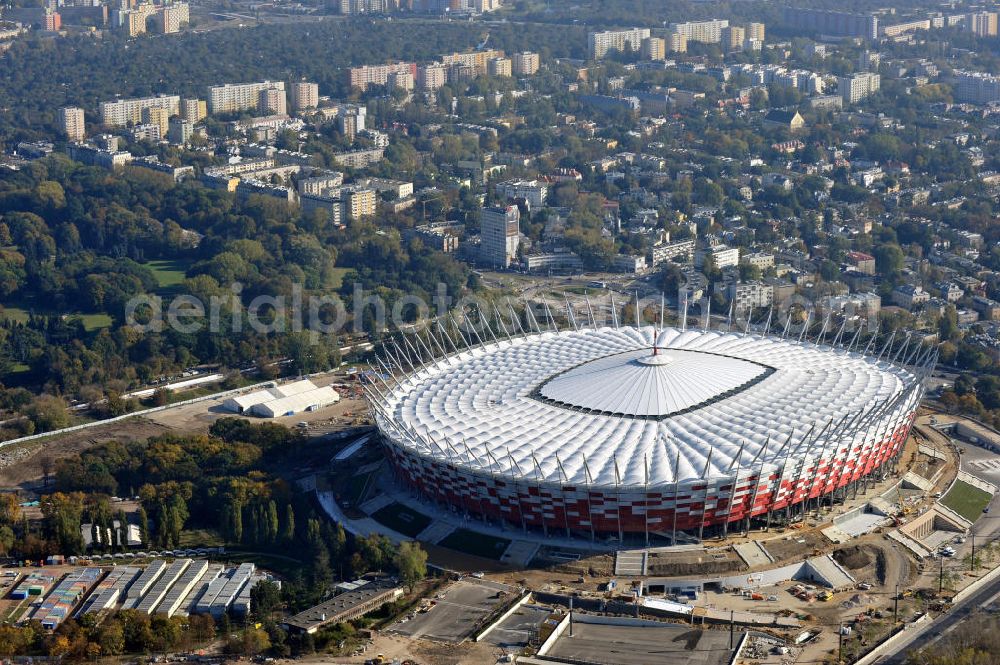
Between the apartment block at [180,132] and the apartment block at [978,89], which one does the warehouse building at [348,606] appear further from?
the apartment block at [978,89]

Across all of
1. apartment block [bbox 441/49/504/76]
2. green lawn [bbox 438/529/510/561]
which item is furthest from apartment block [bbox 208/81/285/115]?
green lawn [bbox 438/529/510/561]

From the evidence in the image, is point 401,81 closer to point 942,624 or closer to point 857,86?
point 857,86

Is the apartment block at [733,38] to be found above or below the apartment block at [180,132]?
above

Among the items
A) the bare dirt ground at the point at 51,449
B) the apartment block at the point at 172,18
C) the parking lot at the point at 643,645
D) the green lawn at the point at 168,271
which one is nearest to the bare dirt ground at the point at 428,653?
the parking lot at the point at 643,645

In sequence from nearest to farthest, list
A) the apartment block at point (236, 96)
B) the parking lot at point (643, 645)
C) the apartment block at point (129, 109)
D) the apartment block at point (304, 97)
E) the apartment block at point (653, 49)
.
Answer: the parking lot at point (643, 645), the apartment block at point (129, 109), the apartment block at point (236, 96), the apartment block at point (304, 97), the apartment block at point (653, 49)

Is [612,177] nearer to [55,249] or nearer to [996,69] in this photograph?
[55,249]

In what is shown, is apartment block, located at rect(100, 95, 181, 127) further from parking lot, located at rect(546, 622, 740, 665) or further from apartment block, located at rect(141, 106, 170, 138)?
parking lot, located at rect(546, 622, 740, 665)

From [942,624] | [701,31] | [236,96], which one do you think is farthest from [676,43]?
[942,624]
